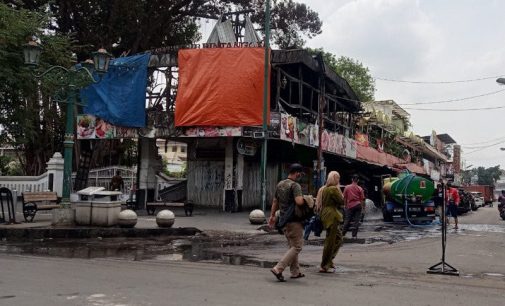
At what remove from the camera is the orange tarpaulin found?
2284cm

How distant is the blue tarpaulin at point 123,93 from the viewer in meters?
24.8

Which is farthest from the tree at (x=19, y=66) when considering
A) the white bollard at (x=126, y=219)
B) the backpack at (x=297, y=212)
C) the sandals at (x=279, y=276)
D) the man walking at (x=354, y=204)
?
the sandals at (x=279, y=276)

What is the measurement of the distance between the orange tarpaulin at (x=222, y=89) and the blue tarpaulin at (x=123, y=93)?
2195 millimetres

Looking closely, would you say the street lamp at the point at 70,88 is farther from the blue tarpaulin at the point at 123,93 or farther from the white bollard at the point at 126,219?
the blue tarpaulin at the point at 123,93

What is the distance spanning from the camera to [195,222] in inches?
747

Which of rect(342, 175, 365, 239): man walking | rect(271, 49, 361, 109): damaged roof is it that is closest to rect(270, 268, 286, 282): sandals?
rect(342, 175, 365, 239): man walking

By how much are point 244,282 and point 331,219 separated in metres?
2.16

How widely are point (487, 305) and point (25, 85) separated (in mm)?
16268

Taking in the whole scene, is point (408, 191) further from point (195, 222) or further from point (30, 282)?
point (30, 282)

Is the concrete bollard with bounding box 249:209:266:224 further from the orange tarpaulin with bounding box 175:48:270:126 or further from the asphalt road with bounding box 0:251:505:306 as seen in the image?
the asphalt road with bounding box 0:251:505:306

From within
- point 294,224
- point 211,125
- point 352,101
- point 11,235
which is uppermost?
point 352,101

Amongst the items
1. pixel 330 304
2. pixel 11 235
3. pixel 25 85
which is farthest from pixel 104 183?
pixel 330 304

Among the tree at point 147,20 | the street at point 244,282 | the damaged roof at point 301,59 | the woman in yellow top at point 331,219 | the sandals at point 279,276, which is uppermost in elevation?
the tree at point 147,20

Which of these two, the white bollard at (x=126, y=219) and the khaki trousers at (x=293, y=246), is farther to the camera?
the white bollard at (x=126, y=219)
